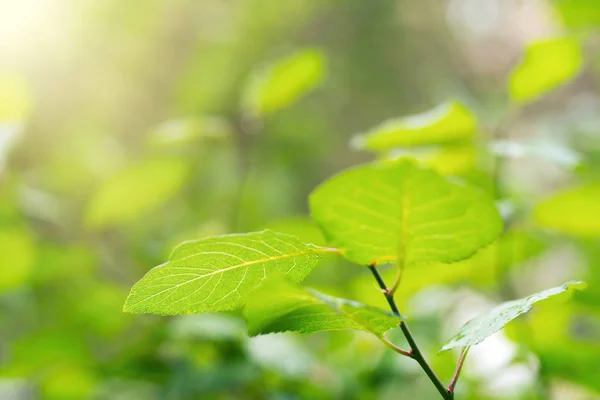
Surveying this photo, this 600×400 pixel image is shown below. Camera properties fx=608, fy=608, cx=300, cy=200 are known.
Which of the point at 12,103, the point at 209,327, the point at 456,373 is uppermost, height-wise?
the point at 12,103

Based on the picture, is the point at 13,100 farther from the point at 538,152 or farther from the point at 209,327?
the point at 538,152

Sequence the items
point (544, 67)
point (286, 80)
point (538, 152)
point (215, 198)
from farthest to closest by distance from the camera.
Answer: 1. point (215, 198)
2. point (286, 80)
3. point (544, 67)
4. point (538, 152)

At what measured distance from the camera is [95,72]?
178 cm

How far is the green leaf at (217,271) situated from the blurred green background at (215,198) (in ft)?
1.08

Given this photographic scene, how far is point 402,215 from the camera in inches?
13.9

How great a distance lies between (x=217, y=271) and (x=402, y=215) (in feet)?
0.38

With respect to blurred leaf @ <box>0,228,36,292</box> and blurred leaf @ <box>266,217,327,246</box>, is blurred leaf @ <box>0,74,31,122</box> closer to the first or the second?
blurred leaf @ <box>0,228,36,292</box>

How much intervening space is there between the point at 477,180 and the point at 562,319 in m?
0.32

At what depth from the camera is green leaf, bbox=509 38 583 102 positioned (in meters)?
0.71

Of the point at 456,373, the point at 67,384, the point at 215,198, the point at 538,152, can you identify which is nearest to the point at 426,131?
Answer: the point at 538,152

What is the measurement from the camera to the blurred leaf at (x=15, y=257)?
0.90 m

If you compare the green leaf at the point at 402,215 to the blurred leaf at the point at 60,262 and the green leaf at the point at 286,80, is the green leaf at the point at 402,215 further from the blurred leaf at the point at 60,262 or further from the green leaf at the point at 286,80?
the blurred leaf at the point at 60,262

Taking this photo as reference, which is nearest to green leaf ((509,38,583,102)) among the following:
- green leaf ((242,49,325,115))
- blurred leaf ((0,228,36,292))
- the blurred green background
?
the blurred green background

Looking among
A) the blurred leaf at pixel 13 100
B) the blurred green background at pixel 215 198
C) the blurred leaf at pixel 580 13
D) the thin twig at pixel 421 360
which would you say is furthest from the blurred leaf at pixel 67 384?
the blurred leaf at pixel 580 13
